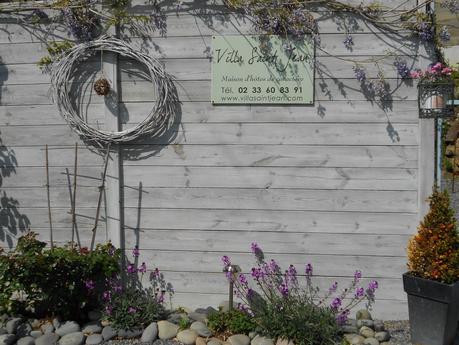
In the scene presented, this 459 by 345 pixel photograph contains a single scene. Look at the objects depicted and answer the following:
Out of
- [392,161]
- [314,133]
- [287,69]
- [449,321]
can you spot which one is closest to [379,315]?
[449,321]

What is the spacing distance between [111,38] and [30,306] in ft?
7.67

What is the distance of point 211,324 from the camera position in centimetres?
455

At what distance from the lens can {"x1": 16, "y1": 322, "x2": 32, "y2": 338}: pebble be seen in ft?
15.2

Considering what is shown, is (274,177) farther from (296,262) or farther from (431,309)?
(431,309)

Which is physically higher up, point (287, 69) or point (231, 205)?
point (287, 69)

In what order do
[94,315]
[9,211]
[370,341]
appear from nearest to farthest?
[370,341], [94,315], [9,211]

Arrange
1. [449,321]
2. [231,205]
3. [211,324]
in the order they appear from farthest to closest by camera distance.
Result: [231,205] → [211,324] → [449,321]

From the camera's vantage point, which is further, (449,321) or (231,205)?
(231,205)

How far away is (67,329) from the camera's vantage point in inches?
182

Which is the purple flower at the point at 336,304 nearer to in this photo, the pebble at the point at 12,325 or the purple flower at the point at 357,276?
the purple flower at the point at 357,276

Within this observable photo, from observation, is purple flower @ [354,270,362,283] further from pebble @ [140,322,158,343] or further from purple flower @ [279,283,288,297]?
pebble @ [140,322,158,343]

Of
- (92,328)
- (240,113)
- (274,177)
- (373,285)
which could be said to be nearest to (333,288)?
(373,285)

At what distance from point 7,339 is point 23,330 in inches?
7.5

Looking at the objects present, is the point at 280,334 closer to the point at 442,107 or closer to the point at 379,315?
the point at 379,315
